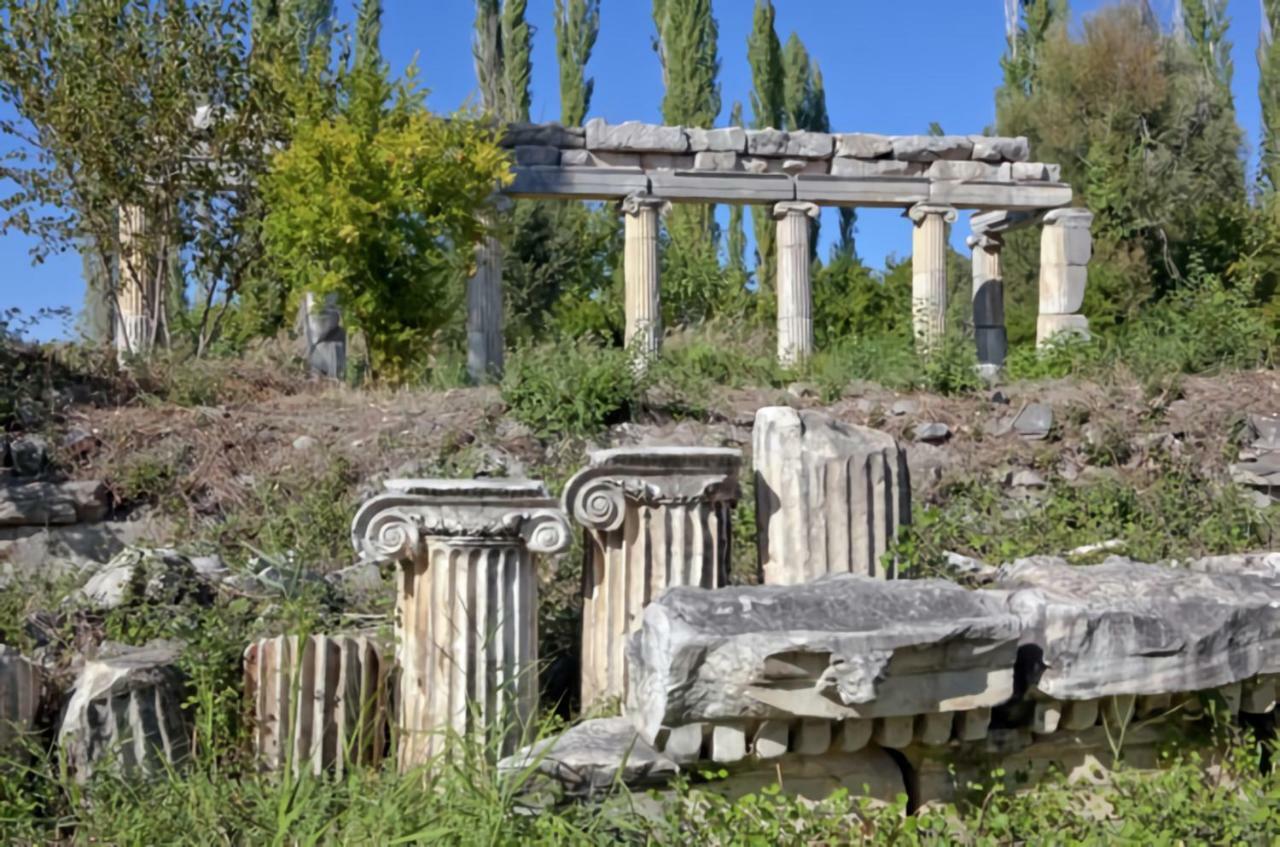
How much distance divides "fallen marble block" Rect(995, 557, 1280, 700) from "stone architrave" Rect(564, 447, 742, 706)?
4.17 ft

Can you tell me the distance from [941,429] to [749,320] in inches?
493

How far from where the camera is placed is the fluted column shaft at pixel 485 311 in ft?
56.4

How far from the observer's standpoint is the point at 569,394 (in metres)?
9.95

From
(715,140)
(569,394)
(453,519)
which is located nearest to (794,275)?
(715,140)

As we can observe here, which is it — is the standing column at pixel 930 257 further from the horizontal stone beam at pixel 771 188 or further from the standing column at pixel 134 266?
the standing column at pixel 134 266

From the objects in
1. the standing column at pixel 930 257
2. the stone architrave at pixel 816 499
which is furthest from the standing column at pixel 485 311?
the stone architrave at pixel 816 499

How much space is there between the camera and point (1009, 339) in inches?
907

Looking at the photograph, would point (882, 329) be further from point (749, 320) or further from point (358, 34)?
point (358, 34)

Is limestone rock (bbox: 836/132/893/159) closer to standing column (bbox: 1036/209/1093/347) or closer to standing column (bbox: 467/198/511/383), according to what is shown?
standing column (bbox: 1036/209/1093/347)

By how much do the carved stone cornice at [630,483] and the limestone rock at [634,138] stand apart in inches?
513

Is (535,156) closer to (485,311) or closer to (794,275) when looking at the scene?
(485,311)

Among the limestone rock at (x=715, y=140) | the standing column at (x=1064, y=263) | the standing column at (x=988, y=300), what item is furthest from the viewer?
the standing column at (x=988, y=300)

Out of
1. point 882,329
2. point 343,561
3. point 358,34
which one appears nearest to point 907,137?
point 882,329

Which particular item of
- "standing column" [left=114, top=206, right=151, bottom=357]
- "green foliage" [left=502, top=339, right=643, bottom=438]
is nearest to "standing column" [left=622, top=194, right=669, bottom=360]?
"standing column" [left=114, top=206, right=151, bottom=357]
